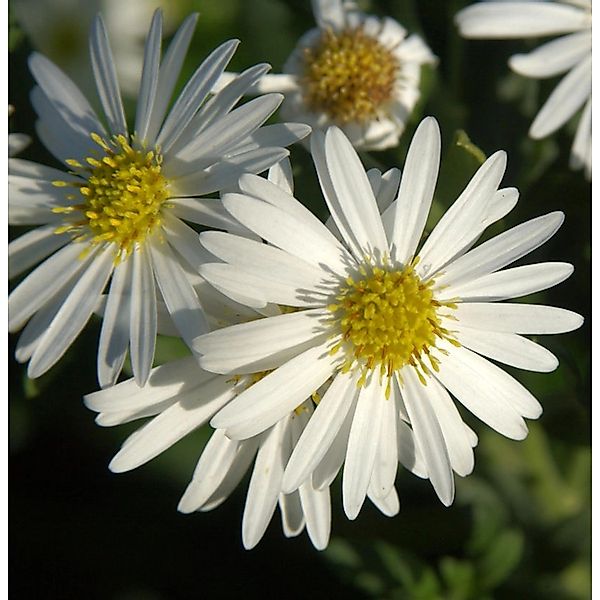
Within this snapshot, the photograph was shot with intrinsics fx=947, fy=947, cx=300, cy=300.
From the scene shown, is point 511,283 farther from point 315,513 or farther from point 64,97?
point 64,97

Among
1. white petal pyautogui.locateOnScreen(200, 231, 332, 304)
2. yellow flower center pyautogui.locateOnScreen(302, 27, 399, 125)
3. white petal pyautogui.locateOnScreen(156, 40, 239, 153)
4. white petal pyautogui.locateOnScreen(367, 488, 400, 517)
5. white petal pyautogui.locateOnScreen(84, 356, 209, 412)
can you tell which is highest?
yellow flower center pyautogui.locateOnScreen(302, 27, 399, 125)

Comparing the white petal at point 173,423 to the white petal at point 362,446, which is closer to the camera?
the white petal at point 362,446

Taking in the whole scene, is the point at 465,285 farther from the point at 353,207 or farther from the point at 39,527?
the point at 39,527

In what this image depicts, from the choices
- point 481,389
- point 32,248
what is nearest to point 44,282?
point 32,248

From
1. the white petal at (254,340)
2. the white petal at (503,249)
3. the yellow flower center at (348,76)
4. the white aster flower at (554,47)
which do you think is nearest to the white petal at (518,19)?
the white aster flower at (554,47)

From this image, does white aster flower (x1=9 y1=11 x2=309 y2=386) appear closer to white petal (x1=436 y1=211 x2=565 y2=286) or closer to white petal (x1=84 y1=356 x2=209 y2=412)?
white petal (x1=84 y1=356 x2=209 y2=412)

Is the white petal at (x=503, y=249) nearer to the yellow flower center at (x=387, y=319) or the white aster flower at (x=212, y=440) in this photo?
the yellow flower center at (x=387, y=319)

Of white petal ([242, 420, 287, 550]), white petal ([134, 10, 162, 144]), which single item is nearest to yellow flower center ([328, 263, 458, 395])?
white petal ([242, 420, 287, 550])
